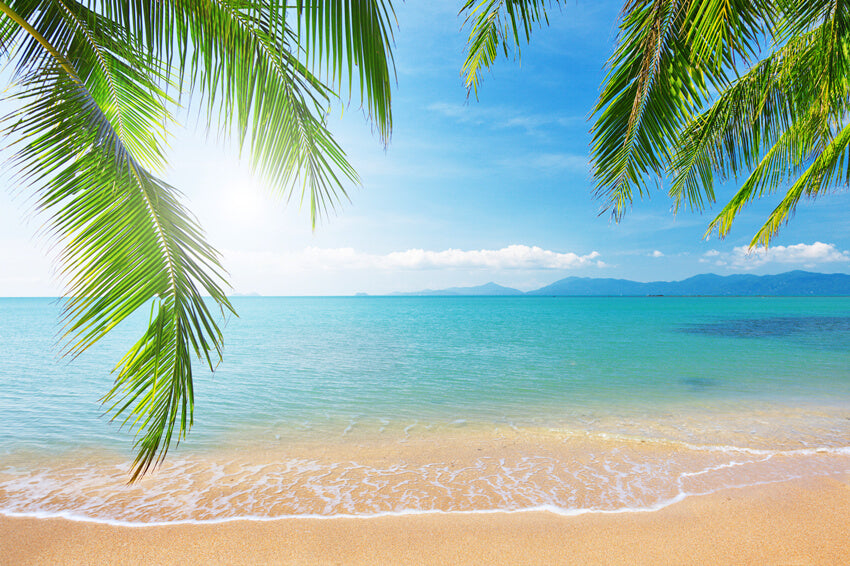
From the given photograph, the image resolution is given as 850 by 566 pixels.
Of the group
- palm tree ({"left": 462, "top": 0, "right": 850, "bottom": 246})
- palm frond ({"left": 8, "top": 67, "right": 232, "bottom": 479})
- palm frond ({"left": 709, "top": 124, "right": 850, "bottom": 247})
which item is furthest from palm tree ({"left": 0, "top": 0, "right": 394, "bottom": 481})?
palm frond ({"left": 709, "top": 124, "right": 850, "bottom": 247})

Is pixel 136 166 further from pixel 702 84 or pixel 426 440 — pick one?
pixel 426 440

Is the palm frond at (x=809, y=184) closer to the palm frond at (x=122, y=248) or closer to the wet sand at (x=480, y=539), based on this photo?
the wet sand at (x=480, y=539)

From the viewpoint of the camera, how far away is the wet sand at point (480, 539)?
342 centimetres

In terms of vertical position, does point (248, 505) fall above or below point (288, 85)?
below

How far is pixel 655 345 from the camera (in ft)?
68.9

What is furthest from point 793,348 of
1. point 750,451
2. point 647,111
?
point 647,111

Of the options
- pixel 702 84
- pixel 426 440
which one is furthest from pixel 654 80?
pixel 426 440

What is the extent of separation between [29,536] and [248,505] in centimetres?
184

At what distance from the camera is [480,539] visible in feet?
12.1

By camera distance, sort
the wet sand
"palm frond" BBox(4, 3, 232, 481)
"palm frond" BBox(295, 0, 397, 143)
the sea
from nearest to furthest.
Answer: "palm frond" BBox(295, 0, 397, 143), "palm frond" BBox(4, 3, 232, 481), the wet sand, the sea

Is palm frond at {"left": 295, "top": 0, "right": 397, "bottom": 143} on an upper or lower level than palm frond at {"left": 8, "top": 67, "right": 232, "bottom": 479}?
upper

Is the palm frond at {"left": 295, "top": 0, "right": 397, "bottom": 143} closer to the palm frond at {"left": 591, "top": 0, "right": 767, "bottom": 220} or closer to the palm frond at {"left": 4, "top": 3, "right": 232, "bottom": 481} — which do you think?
the palm frond at {"left": 4, "top": 3, "right": 232, "bottom": 481}

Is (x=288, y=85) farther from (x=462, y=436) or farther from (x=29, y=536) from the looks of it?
(x=462, y=436)

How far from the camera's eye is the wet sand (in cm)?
342
